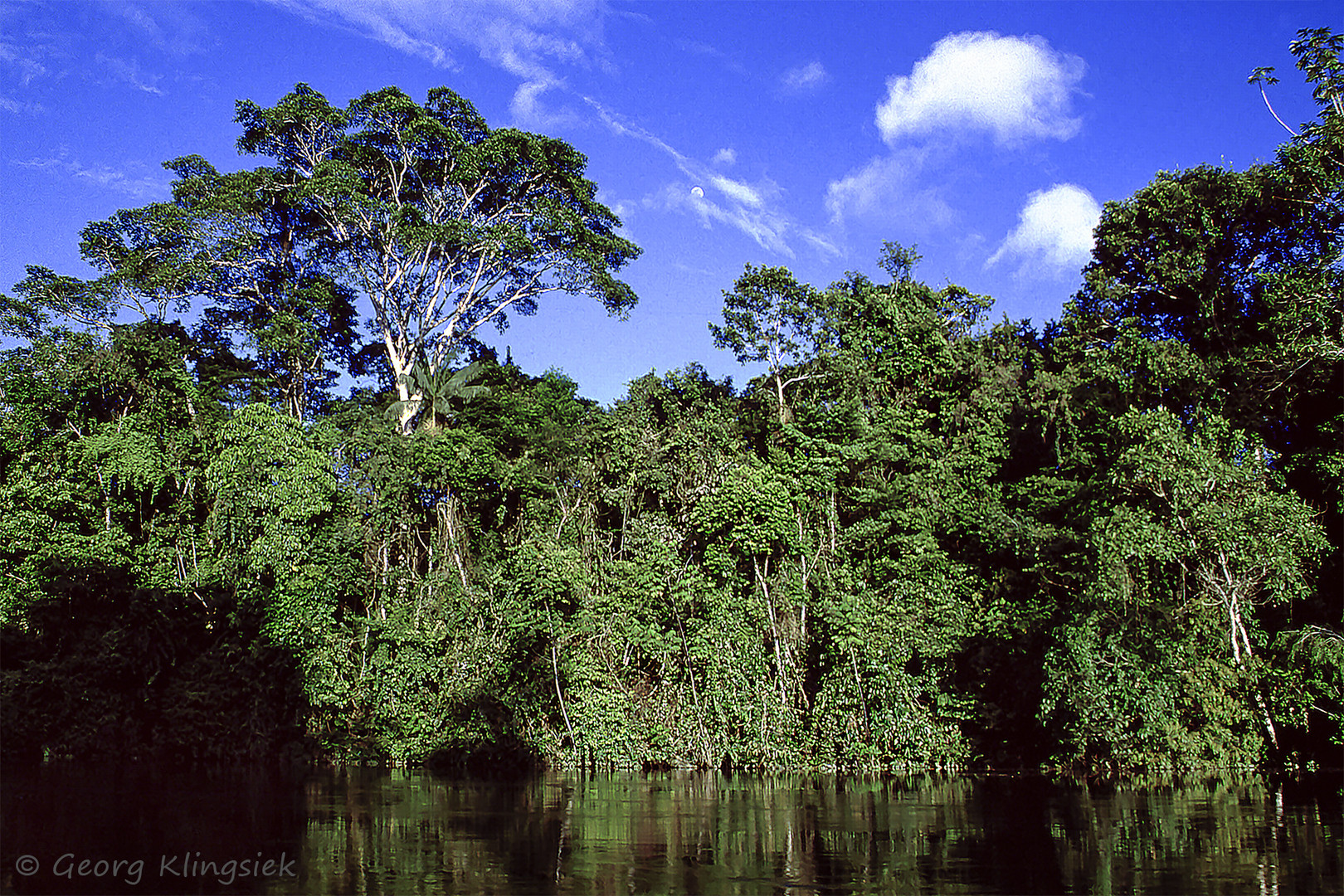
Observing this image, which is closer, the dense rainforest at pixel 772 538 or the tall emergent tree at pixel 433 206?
the dense rainforest at pixel 772 538

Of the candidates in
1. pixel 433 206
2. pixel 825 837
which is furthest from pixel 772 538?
pixel 433 206

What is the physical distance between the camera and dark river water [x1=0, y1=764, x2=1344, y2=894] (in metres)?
8.01

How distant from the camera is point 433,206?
81.0 feet

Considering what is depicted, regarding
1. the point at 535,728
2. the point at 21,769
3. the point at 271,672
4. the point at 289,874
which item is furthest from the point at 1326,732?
the point at 21,769

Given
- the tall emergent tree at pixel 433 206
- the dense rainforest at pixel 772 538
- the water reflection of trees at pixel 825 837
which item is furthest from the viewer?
the tall emergent tree at pixel 433 206

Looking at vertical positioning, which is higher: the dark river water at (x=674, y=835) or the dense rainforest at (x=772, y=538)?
the dense rainforest at (x=772, y=538)

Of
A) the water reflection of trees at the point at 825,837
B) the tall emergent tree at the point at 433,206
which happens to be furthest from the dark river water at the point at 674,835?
the tall emergent tree at the point at 433,206

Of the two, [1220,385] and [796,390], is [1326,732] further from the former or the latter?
[796,390]

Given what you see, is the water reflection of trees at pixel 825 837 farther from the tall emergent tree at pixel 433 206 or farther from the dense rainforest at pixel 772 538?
the tall emergent tree at pixel 433 206

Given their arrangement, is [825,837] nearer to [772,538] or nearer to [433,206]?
[772,538]

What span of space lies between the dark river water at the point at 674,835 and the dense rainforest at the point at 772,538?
1.49m

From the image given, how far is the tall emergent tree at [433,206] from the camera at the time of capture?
23766 mm

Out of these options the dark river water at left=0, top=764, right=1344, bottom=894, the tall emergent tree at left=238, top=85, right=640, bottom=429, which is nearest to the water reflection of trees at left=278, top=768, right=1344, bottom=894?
the dark river water at left=0, top=764, right=1344, bottom=894

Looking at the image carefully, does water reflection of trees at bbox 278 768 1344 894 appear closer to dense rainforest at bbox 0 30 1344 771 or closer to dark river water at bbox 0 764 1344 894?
dark river water at bbox 0 764 1344 894
